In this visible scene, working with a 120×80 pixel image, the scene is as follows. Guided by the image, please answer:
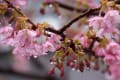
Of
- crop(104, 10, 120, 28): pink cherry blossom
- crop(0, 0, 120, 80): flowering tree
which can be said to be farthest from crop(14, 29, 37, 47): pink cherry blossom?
crop(104, 10, 120, 28): pink cherry blossom

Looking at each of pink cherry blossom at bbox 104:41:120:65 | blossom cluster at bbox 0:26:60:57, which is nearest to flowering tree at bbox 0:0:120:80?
blossom cluster at bbox 0:26:60:57

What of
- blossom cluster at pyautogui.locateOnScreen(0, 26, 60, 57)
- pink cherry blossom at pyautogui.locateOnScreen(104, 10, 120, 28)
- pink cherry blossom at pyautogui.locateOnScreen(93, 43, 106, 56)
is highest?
pink cherry blossom at pyautogui.locateOnScreen(104, 10, 120, 28)

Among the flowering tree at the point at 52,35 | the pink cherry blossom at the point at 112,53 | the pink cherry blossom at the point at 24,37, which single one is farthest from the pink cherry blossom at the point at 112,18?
the pink cherry blossom at the point at 24,37

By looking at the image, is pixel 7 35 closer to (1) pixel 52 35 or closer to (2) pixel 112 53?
(1) pixel 52 35

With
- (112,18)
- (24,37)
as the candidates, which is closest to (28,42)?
(24,37)

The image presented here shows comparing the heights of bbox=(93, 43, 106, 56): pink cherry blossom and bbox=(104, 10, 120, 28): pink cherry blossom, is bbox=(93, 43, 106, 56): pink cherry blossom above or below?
below

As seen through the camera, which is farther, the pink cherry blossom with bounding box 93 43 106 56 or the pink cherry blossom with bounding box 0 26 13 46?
the pink cherry blossom with bounding box 93 43 106 56

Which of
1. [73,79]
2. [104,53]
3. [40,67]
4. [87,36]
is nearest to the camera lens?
[87,36]

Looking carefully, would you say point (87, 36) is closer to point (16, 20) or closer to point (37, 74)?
point (16, 20)

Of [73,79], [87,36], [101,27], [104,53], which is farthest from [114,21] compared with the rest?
[73,79]

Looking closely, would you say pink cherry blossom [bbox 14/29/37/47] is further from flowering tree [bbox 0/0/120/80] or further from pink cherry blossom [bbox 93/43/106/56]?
pink cherry blossom [bbox 93/43/106/56]

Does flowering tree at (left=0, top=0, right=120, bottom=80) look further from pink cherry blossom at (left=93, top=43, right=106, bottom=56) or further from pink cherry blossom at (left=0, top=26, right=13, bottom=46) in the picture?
pink cherry blossom at (left=93, top=43, right=106, bottom=56)
